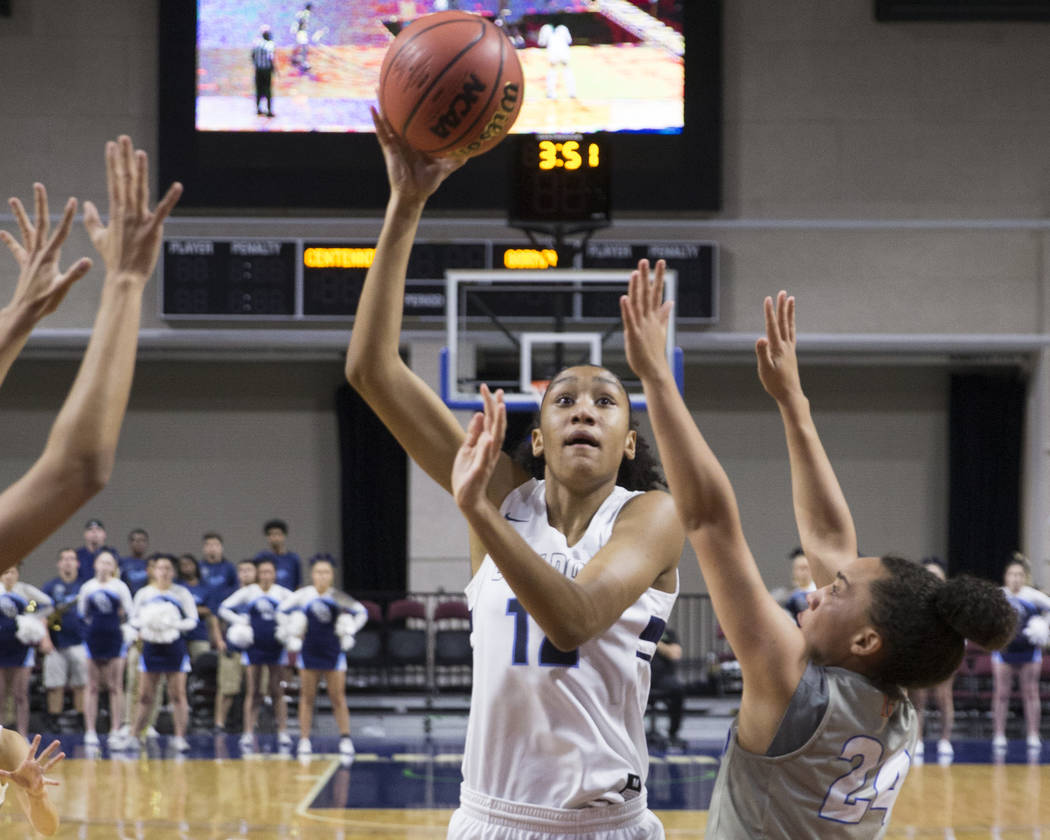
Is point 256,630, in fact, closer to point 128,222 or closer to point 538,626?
point 538,626

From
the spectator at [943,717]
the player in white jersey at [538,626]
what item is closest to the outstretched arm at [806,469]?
the player in white jersey at [538,626]

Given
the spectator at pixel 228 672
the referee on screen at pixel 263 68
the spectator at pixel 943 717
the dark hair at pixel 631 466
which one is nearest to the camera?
the dark hair at pixel 631 466

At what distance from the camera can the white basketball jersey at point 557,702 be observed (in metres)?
2.47

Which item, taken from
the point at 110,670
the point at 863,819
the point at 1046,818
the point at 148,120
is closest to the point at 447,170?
the point at 863,819

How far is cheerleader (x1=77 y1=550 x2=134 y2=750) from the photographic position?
10625 mm

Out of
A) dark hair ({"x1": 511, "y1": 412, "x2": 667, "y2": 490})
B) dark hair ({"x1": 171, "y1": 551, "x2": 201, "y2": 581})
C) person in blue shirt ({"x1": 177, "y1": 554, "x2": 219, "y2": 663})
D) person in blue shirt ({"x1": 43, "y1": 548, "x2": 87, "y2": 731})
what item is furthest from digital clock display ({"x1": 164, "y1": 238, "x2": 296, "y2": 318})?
dark hair ({"x1": 511, "y1": 412, "x2": 667, "y2": 490})

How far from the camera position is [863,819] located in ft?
6.98

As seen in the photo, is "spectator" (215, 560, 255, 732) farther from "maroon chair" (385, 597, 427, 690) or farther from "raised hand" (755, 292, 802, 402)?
"raised hand" (755, 292, 802, 402)

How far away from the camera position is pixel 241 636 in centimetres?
1065

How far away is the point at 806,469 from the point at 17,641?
30.5ft

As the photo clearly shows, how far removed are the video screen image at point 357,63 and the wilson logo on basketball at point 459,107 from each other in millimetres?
9632

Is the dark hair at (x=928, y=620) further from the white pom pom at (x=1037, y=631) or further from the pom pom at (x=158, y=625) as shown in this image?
the white pom pom at (x=1037, y=631)

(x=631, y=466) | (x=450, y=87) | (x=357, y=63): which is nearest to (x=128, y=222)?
(x=450, y=87)

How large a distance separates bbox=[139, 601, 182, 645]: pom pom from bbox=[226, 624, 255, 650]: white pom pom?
470 millimetres
